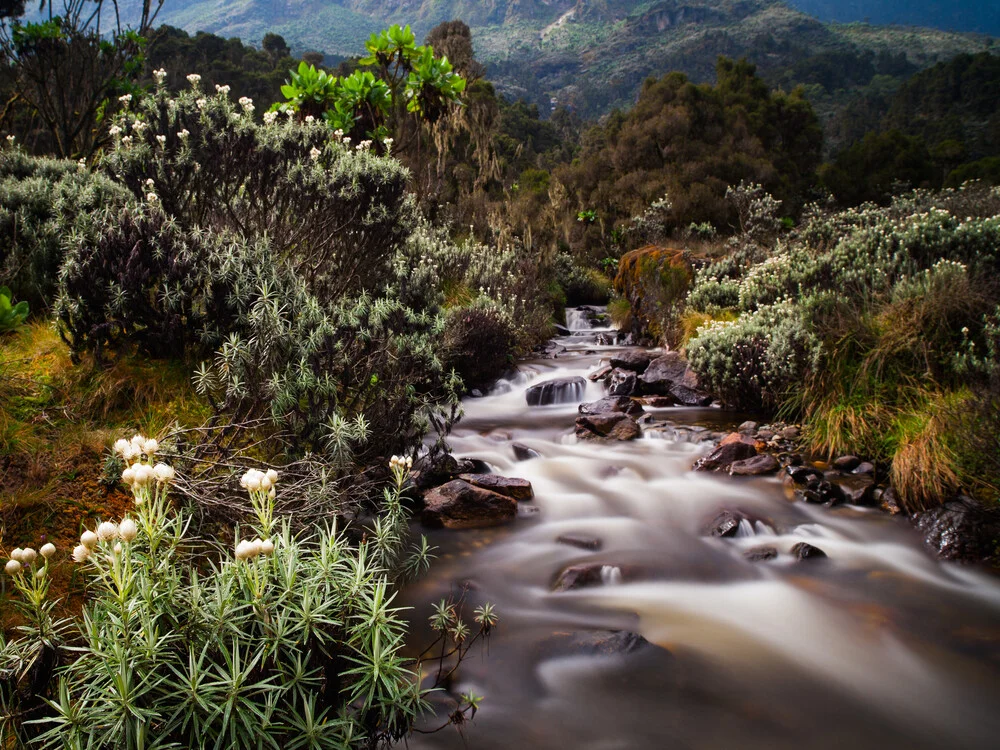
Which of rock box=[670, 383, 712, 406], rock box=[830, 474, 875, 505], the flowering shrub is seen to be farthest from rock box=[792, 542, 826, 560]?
rock box=[670, 383, 712, 406]

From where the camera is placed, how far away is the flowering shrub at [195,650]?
1.77 meters

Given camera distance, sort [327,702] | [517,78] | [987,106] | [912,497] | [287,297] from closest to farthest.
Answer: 1. [327,702]
2. [287,297]
3. [912,497]
4. [987,106]
5. [517,78]

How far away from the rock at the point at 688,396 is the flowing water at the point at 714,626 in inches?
98.7

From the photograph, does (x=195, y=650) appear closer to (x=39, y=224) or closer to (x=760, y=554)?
(x=760, y=554)

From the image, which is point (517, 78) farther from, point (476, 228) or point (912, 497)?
point (912, 497)

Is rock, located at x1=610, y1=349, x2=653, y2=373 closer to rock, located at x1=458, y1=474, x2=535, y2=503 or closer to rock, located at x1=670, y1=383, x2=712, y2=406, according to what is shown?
rock, located at x1=670, y1=383, x2=712, y2=406

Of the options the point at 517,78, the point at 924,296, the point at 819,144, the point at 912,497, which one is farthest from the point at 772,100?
the point at 517,78

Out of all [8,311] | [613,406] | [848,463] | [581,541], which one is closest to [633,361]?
[613,406]

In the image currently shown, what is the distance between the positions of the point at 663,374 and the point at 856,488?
397 centimetres

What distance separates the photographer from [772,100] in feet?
109

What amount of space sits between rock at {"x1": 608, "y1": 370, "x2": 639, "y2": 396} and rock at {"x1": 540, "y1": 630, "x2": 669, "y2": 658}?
220 inches

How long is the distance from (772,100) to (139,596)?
125 ft

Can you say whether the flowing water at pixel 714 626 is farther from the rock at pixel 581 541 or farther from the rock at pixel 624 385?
the rock at pixel 624 385

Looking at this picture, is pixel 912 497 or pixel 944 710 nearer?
pixel 944 710
